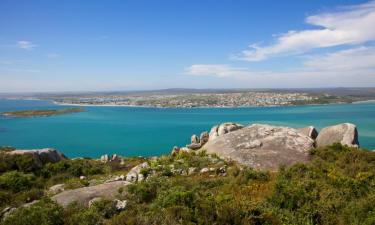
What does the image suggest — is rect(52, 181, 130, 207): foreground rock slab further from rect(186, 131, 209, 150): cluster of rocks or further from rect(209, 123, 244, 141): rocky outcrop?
rect(209, 123, 244, 141): rocky outcrop

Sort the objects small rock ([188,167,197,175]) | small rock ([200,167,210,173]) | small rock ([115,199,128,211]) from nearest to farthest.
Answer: small rock ([115,199,128,211]), small rock ([200,167,210,173]), small rock ([188,167,197,175])

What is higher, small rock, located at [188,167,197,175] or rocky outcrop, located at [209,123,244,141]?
rocky outcrop, located at [209,123,244,141]

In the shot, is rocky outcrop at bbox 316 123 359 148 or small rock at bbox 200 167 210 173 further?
rocky outcrop at bbox 316 123 359 148

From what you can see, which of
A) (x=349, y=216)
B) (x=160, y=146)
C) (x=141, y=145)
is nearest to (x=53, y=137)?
(x=141, y=145)

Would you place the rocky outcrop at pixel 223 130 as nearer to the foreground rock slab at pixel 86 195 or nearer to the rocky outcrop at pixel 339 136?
the rocky outcrop at pixel 339 136

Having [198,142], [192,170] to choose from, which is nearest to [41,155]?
[192,170]

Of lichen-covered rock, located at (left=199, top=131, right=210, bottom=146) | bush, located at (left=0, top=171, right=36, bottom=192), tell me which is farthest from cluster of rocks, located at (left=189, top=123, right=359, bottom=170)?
bush, located at (left=0, top=171, right=36, bottom=192)

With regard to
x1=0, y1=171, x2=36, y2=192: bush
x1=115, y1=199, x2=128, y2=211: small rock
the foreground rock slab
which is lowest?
x1=0, y1=171, x2=36, y2=192: bush
